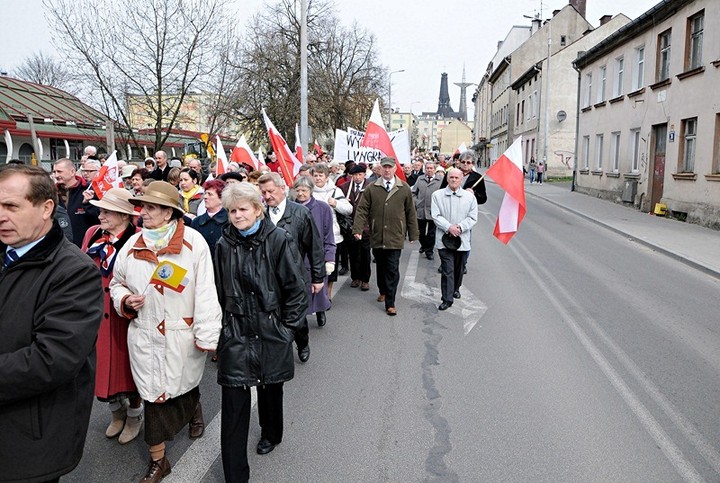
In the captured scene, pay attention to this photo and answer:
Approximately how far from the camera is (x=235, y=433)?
140 inches

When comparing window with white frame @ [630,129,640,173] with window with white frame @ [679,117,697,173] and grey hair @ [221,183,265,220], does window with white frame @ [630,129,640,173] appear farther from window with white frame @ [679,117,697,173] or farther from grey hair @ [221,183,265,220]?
grey hair @ [221,183,265,220]

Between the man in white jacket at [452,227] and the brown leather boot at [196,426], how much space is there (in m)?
4.12

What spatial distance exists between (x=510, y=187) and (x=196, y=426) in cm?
555

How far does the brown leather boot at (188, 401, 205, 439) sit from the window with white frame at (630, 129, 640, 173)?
23284 millimetres

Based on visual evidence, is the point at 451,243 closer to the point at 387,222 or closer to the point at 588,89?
the point at 387,222

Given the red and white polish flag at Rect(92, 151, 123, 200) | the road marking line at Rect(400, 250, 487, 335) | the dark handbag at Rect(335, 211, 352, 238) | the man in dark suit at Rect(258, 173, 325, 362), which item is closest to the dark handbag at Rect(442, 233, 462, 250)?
the road marking line at Rect(400, 250, 487, 335)

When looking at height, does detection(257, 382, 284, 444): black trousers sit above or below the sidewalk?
above

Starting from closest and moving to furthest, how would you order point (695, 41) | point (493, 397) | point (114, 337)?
point (114, 337) → point (493, 397) → point (695, 41)

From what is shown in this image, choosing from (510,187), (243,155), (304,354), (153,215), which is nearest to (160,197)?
(153,215)

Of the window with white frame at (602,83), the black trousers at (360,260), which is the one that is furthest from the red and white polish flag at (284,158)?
the window with white frame at (602,83)

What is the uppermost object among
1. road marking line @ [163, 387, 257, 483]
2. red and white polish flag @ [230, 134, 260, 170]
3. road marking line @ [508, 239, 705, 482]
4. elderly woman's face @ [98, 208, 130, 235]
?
red and white polish flag @ [230, 134, 260, 170]

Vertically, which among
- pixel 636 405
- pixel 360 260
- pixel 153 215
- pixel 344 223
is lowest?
pixel 636 405

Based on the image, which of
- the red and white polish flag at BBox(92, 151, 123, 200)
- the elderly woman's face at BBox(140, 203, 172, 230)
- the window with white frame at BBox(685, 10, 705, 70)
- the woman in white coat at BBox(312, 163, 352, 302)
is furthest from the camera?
the window with white frame at BBox(685, 10, 705, 70)

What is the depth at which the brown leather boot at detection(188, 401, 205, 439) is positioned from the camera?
4.27 m
